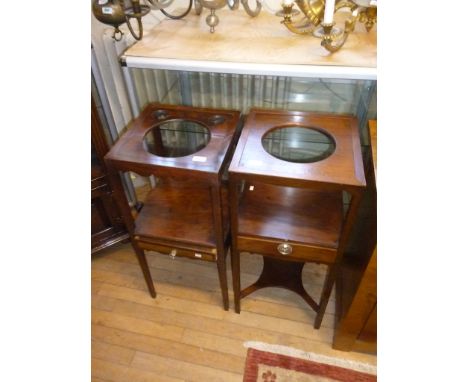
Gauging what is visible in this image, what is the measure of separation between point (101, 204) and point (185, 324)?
2.02ft

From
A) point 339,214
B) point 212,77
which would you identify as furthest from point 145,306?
point 212,77

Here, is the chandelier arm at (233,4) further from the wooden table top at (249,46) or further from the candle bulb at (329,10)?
the candle bulb at (329,10)

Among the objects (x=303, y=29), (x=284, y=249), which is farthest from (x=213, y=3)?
(x=284, y=249)

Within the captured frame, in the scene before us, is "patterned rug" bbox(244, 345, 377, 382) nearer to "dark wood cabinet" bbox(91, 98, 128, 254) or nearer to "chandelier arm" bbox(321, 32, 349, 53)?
"dark wood cabinet" bbox(91, 98, 128, 254)

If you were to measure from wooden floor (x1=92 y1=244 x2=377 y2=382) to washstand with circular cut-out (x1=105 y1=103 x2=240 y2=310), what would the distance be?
0.16 m

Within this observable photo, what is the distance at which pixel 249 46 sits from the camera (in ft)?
3.33

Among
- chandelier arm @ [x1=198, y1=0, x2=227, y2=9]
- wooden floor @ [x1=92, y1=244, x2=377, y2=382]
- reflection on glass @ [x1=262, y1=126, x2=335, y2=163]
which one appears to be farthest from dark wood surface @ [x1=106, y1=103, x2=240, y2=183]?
wooden floor @ [x1=92, y1=244, x2=377, y2=382]

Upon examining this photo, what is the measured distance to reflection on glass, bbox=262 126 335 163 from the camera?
0.97 meters

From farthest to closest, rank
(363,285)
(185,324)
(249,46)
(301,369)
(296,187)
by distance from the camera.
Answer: (185,324) → (301,369) → (249,46) → (363,285) → (296,187)

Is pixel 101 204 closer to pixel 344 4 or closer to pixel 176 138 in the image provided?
pixel 176 138

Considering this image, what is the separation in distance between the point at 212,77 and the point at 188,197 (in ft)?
1.78

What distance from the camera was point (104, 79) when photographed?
135cm
